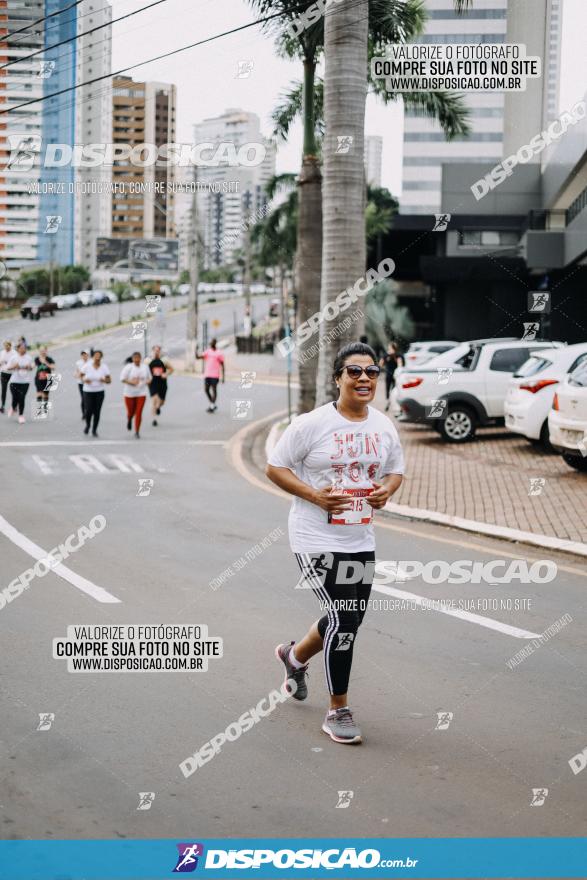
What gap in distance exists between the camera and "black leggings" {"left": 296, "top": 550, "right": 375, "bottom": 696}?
520 centimetres

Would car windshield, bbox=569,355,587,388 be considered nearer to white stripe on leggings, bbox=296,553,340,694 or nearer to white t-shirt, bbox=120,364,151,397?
white t-shirt, bbox=120,364,151,397

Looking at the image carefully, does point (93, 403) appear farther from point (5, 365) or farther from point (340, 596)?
point (340, 596)

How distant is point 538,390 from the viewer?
1612 centimetres

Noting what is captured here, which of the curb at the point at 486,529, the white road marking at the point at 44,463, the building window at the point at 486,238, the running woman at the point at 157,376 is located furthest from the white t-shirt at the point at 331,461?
the building window at the point at 486,238

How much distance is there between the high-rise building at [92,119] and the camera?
1852 cm

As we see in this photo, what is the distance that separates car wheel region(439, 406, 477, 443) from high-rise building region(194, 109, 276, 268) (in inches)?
198

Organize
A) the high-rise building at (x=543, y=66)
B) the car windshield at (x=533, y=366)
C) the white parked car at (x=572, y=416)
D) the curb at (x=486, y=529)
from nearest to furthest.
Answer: the curb at (x=486, y=529), the white parked car at (x=572, y=416), the car windshield at (x=533, y=366), the high-rise building at (x=543, y=66)

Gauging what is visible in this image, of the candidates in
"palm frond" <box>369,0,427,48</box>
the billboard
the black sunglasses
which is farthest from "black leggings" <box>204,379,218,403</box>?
the billboard

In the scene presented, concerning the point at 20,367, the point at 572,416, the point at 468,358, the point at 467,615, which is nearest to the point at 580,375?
the point at 572,416

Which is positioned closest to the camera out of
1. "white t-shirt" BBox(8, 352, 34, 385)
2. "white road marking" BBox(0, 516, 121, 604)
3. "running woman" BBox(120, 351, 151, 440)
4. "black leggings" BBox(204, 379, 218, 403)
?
"white road marking" BBox(0, 516, 121, 604)

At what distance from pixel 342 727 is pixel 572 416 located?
29.5ft

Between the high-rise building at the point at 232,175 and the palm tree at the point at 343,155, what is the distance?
1.80m

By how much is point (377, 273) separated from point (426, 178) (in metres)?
89.5

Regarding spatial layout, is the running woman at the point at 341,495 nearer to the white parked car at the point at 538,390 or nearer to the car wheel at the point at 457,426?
the white parked car at the point at 538,390
